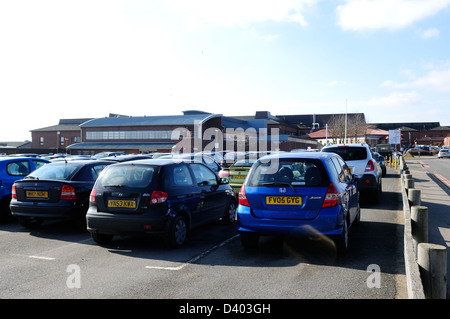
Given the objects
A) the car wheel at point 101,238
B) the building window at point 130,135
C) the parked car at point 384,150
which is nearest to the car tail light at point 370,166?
the car wheel at point 101,238

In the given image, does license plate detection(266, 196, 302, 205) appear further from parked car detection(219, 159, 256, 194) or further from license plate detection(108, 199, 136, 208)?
parked car detection(219, 159, 256, 194)

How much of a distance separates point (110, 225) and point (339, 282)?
12.5 feet

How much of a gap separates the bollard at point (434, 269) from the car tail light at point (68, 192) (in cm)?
664

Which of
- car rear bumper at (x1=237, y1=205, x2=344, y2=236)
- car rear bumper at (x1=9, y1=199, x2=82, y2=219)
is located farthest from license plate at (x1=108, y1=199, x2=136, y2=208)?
car rear bumper at (x1=237, y1=205, x2=344, y2=236)

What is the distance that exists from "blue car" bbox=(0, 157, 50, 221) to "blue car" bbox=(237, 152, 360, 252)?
6463mm

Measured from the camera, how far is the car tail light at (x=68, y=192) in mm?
8008

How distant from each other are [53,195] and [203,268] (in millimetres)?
4153

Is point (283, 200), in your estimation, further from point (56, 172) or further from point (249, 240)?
point (56, 172)

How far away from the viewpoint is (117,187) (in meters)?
6.67

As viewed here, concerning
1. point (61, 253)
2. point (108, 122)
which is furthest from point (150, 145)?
point (61, 253)

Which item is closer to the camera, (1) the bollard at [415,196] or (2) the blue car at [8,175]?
(1) the bollard at [415,196]
